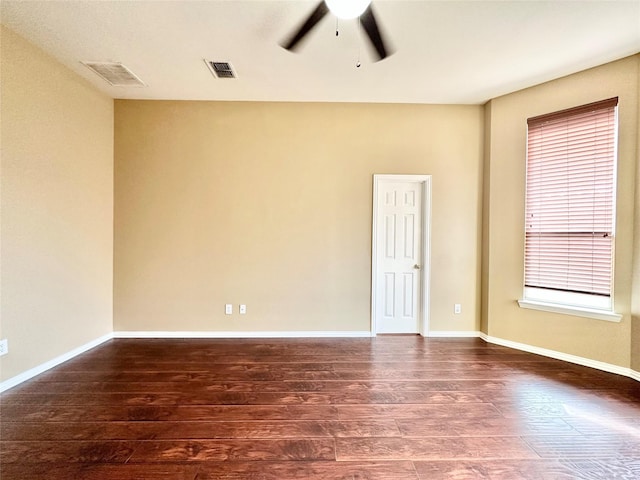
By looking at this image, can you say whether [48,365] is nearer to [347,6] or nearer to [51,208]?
[51,208]

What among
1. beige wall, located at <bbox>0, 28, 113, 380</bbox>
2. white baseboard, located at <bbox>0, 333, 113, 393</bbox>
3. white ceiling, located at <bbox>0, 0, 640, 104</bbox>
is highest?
white ceiling, located at <bbox>0, 0, 640, 104</bbox>

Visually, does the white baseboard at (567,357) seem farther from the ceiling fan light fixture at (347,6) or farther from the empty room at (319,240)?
the ceiling fan light fixture at (347,6)

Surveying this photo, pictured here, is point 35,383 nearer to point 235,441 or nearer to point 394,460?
point 235,441

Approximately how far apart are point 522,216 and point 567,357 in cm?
160

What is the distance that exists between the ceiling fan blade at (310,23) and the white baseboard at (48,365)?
11.9 ft

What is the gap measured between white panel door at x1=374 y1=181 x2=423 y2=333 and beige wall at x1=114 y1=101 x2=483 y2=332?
21cm

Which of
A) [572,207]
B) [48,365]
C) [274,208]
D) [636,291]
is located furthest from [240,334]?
[636,291]

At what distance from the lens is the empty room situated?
1923 mm

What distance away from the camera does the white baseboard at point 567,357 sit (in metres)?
2.73

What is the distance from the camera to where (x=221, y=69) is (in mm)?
2908

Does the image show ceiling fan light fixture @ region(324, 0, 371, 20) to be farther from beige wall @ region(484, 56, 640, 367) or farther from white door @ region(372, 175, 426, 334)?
beige wall @ region(484, 56, 640, 367)

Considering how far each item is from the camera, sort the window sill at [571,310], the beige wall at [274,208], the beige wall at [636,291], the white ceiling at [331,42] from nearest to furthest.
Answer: the white ceiling at [331,42], the beige wall at [636,291], the window sill at [571,310], the beige wall at [274,208]

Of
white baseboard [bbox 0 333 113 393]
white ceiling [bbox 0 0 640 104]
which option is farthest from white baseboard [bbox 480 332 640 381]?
white baseboard [bbox 0 333 113 393]

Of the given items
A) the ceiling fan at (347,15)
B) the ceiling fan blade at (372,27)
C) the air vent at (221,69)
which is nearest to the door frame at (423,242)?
the ceiling fan at (347,15)
